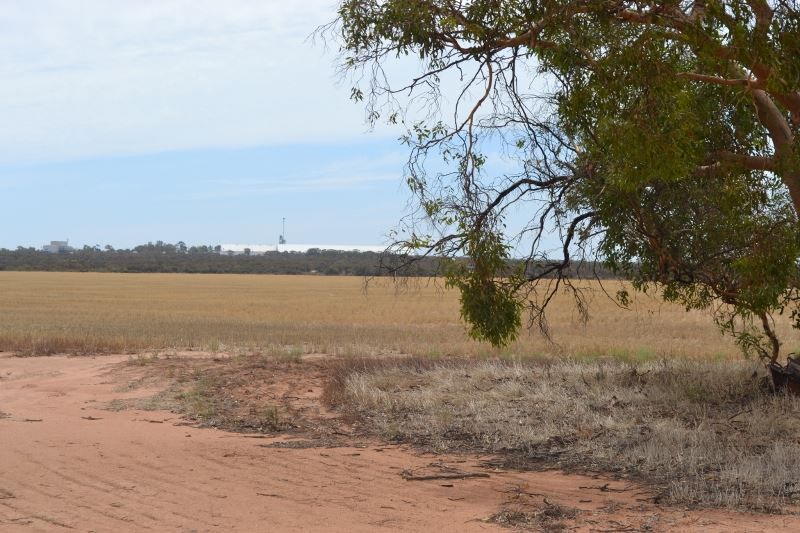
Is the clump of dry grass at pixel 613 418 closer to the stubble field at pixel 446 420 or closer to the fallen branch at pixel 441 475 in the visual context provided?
the stubble field at pixel 446 420

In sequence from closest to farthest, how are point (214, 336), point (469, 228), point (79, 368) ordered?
point (469, 228) → point (79, 368) → point (214, 336)

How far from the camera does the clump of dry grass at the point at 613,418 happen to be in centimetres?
920

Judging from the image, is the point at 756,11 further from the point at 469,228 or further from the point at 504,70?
the point at 469,228

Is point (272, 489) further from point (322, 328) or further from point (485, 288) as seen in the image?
point (322, 328)

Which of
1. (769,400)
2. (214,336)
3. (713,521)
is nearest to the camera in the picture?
(713,521)

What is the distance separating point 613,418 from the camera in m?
12.3

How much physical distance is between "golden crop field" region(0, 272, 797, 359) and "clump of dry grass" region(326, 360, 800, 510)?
1.78 m

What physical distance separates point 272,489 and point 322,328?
24.2 metres

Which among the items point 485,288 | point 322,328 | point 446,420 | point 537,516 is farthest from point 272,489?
point 322,328

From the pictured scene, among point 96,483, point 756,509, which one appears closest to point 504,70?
point 756,509

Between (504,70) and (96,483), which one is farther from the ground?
(504,70)

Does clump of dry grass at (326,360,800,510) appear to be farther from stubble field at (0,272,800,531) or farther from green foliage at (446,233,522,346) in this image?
green foliage at (446,233,522,346)

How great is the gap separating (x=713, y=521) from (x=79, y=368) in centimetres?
1446

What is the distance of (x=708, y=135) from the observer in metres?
11.5
